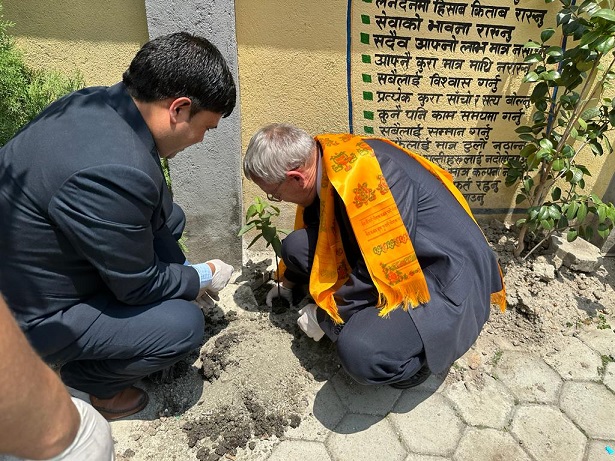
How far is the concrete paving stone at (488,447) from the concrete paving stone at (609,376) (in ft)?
2.45

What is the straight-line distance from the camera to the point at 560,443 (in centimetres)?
206

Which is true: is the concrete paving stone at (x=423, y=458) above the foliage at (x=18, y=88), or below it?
below

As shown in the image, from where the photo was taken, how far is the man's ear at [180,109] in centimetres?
159

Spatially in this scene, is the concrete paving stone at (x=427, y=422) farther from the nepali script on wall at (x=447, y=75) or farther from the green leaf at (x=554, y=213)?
the nepali script on wall at (x=447, y=75)

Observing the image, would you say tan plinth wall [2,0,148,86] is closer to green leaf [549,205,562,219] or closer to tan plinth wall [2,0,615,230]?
tan plinth wall [2,0,615,230]

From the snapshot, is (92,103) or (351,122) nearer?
(92,103)

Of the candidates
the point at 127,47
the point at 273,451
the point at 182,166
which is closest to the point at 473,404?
the point at 273,451

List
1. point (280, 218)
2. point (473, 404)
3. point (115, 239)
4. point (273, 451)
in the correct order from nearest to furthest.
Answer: point (115, 239) → point (273, 451) → point (473, 404) → point (280, 218)

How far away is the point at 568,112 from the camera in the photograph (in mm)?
2725

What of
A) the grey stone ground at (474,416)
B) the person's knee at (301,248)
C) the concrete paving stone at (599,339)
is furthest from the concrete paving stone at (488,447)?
the person's knee at (301,248)

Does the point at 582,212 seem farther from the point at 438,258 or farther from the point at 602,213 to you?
the point at 438,258

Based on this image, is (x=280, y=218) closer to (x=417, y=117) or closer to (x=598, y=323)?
(x=417, y=117)

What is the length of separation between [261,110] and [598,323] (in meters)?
2.56

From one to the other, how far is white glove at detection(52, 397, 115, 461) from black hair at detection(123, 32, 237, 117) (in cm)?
108
